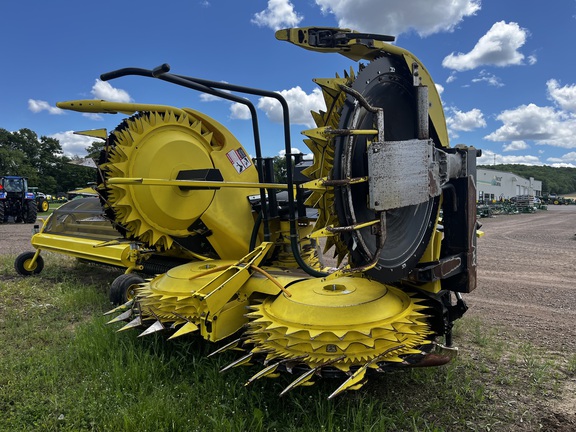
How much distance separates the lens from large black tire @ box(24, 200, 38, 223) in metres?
20.1

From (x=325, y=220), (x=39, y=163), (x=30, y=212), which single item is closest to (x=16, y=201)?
(x=30, y=212)

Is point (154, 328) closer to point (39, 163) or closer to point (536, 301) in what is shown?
point (536, 301)

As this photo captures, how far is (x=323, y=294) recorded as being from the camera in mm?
2852

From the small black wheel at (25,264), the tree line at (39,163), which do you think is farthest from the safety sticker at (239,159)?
the tree line at (39,163)

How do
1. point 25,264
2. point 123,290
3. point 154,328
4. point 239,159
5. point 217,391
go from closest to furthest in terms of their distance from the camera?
point 217,391
point 154,328
point 239,159
point 123,290
point 25,264

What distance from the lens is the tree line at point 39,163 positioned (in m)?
48.9

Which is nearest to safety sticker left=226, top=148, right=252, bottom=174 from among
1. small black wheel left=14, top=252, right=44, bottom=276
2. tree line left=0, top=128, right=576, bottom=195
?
small black wheel left=14, top=252, right=44, bottom=276

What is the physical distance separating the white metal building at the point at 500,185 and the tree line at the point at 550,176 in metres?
21.7

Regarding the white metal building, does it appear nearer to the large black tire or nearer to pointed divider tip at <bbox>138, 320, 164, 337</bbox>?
the large black tire

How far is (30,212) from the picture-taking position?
66.2 ft

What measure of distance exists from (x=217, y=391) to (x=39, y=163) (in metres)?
62.0

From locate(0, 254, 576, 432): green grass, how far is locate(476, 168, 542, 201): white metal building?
1992 inches

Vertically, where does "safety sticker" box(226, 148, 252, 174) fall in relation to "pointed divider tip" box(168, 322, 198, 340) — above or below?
above

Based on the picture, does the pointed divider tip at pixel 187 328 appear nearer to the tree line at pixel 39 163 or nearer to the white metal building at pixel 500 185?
the tree line at pixel 39 163
